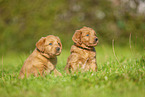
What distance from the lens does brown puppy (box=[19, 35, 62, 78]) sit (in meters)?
4.51

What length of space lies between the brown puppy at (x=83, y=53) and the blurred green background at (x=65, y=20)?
16.2ft

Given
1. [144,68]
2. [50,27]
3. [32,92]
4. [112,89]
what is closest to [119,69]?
[144,68]

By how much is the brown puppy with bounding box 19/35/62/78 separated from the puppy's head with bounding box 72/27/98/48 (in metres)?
0.56

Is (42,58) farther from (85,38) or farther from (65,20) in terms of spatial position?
(65,20)

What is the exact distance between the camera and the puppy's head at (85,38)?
482 centimetres

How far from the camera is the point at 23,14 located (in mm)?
11133

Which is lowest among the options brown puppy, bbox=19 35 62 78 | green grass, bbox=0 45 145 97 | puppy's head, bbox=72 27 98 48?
green grass, bbox=0 45 145 97

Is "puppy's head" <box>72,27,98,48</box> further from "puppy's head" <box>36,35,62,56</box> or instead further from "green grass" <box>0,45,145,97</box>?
"green grass" <box>0,45,145,97</box>

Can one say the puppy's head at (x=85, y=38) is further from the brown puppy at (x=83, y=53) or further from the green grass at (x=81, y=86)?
the green grass at (x=81, y=86)

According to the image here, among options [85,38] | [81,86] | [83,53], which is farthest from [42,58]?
[81,86]

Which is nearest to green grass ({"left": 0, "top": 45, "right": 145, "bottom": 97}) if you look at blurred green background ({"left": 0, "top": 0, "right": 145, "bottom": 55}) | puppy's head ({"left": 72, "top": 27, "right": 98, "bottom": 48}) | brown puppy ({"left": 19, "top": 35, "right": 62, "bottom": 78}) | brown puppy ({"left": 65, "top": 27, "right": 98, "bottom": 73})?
brown puppy ({"left": 19, "top": 35, "right": 62, "bottom": 78})

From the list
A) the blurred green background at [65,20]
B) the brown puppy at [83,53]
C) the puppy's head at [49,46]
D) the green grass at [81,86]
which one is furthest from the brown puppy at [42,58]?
the blurred green background at [65,20]

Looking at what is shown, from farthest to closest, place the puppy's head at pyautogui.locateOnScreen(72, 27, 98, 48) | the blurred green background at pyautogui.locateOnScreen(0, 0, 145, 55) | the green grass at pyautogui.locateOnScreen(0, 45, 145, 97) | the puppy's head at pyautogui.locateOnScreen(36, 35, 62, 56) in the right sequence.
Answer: the blurred green background at pyautogui.locateOnScreen(0, 0, 145, 55) < the puppy's head at pyautogui.locateOnScreen(72, 27, 98, 48) < the puppy's head at pyautogui.locateOnScreen(36, 35, 62, 56) < the green grass at pyautogui.locateOnScreen(0, 45, 145, 97)

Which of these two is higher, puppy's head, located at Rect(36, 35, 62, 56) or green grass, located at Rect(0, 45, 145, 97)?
puppy's head, located at Rect(36, 35, 62, 56)
